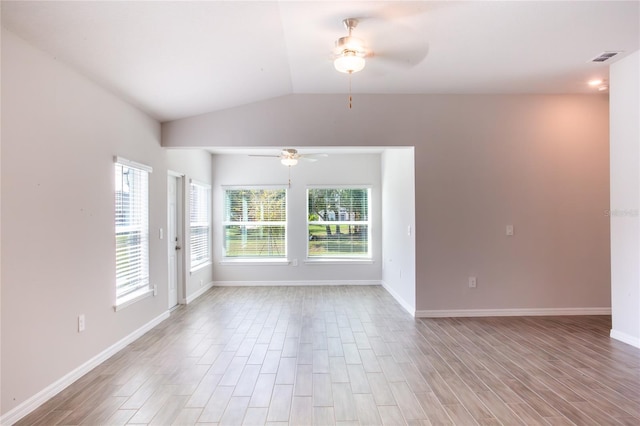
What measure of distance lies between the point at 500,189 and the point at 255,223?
174 inches

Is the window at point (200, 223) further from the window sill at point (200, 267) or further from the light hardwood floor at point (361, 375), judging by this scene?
the light hardwood floor at point (361, 375)

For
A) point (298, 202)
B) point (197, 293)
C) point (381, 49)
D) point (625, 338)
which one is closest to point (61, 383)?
point (197, 293)

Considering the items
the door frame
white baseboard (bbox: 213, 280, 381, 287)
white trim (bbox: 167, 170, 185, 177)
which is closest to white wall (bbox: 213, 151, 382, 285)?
white baseboard (bbox: 213, 280, 381, 287)

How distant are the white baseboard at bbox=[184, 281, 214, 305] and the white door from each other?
0.17 meters

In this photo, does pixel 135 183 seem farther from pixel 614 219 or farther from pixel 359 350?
pixel 614 219

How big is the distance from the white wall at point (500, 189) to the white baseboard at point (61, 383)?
7.94 ft

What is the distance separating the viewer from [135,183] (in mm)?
3920

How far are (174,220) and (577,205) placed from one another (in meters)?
5.69

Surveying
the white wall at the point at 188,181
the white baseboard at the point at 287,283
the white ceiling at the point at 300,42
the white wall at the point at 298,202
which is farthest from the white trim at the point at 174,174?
the white baseboard at the point at 287,283

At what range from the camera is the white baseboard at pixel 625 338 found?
133 inches

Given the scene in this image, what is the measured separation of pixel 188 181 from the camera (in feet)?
18.0

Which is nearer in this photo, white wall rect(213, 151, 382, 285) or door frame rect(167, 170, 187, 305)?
door frame rect(167, 170, 187, 305)

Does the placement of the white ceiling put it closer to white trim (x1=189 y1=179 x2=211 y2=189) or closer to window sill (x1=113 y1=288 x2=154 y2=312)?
white trim (x1=189 y1=179 x2=211 y2=189)

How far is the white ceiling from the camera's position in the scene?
2.40 meters
